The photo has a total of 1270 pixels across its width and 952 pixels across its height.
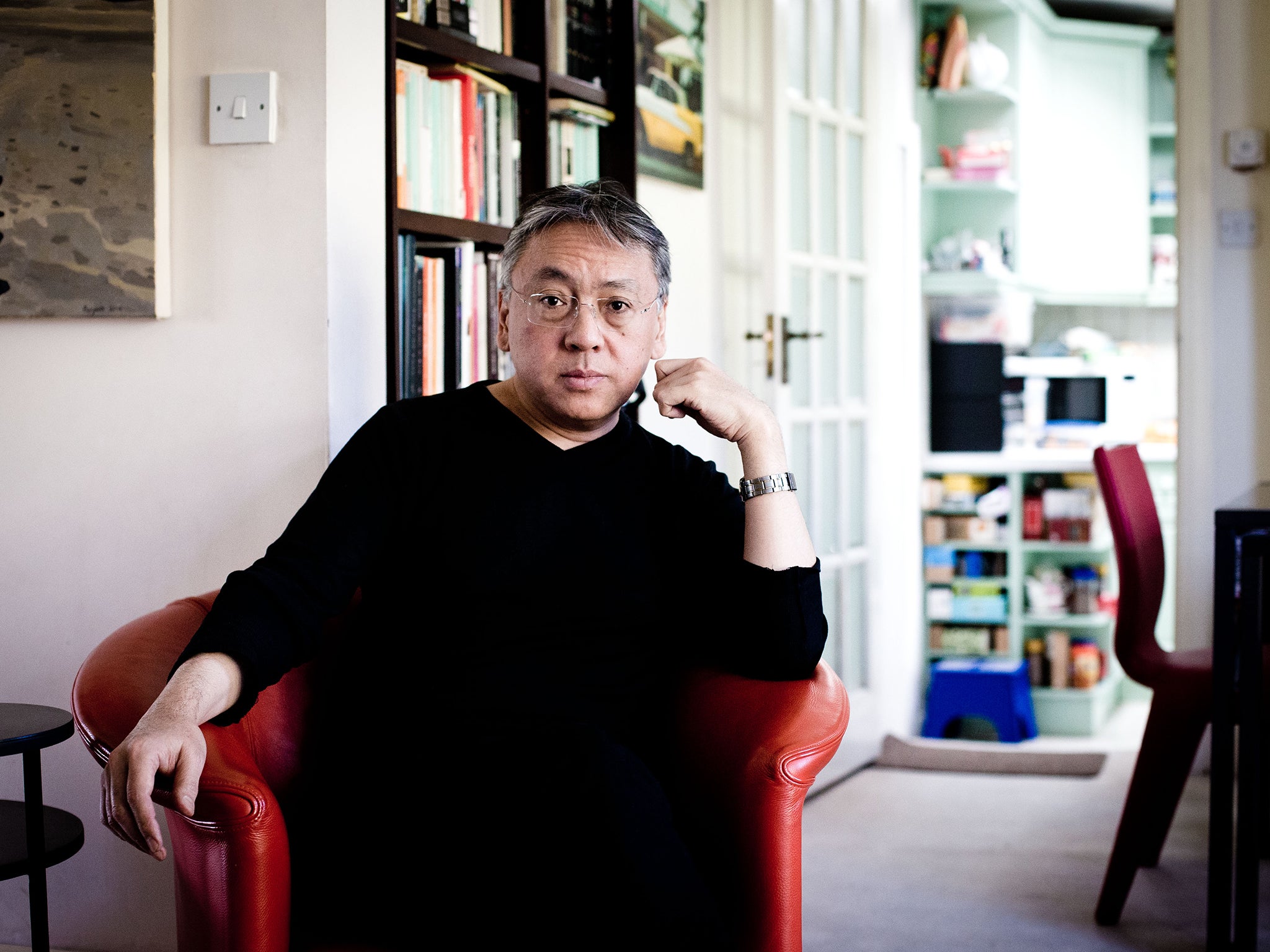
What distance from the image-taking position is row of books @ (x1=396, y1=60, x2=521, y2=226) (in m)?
2.11

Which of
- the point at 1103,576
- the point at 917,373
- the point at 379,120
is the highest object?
the point at 379,120

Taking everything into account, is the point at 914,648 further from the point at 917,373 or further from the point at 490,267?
the point at 490,267

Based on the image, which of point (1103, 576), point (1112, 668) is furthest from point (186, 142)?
point (1112, 668)

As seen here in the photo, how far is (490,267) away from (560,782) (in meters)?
1.22

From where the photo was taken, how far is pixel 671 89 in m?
3.04

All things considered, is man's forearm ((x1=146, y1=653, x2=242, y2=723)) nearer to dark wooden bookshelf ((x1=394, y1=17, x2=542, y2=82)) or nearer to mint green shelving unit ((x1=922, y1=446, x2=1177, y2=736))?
dark wooden bookshelf ((x1=394, y1=17, x2=542, y2=82))

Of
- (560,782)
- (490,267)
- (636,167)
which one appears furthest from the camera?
(636,167)

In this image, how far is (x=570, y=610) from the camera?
1.58 meters

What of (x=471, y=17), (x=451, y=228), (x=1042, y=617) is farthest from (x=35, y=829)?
(x=1042, y=617)

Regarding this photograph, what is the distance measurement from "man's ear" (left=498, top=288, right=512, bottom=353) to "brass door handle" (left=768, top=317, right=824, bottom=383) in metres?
1.59

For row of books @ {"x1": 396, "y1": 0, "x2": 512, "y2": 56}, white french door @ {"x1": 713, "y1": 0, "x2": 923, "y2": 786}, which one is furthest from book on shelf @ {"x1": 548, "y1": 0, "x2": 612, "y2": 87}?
white french door @ {"x1": 713, "y1": 0, "x2": 923, "y2": 786}

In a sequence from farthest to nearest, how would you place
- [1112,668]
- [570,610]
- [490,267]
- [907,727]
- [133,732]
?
[1112,668] < [907,727] < [490,267] < [570,610] < [133,732]

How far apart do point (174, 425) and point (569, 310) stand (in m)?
0.74

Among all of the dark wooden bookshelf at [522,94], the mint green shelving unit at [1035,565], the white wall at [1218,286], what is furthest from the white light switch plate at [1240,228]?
the dark wooden bookshelf at [522,94]
